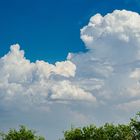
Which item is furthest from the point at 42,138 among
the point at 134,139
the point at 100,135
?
the point at 134,139

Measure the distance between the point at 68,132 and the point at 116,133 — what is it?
1069cm

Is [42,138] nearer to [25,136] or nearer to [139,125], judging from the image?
[25,136]

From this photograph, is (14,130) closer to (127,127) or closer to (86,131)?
(86,131)

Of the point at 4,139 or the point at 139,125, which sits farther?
the point at 4,139

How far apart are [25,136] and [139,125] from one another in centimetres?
2536

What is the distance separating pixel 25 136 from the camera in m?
121

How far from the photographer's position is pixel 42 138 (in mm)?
122000

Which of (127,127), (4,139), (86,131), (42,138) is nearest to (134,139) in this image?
(127,127)

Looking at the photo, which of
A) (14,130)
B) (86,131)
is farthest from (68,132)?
(14,130)

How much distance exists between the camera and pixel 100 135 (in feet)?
391

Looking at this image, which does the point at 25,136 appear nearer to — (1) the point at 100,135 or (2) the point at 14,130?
(2) the point at 14,130

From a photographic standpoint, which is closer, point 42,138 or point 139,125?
point 139,125

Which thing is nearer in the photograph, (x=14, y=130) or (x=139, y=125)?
(x=139, y=125)

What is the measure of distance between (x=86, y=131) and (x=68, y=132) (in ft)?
13.4
